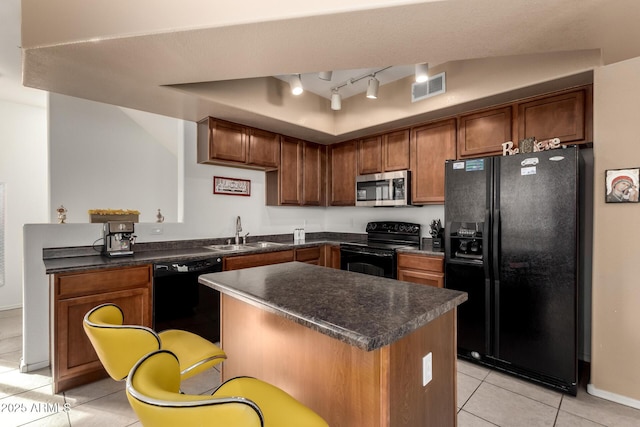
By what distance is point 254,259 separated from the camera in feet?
11.1

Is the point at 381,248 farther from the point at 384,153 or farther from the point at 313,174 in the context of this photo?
the point at 313,174

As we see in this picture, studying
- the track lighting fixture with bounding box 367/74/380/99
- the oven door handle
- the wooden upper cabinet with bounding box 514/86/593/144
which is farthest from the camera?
the oven door handle

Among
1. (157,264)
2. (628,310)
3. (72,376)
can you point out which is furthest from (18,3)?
(628,310)

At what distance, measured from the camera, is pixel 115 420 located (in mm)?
2010

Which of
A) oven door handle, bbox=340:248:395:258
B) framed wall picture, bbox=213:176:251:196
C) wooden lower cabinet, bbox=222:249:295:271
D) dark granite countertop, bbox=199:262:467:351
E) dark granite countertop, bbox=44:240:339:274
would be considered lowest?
wooden lower cabinet, bbox=222:249:295:271

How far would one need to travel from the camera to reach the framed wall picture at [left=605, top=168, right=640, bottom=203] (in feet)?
6.81

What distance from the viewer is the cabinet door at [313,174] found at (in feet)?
14.3

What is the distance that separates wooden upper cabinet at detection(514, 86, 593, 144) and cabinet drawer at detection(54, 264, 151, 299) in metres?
3.62

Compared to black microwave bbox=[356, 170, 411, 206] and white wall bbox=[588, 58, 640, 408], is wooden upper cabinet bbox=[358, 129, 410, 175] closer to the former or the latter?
black microwave bbox=[356, 170, 411, 206]

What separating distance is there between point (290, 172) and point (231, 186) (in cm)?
81

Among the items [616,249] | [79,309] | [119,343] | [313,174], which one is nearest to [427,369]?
[119,343]

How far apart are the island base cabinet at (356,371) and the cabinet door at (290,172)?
102 inches

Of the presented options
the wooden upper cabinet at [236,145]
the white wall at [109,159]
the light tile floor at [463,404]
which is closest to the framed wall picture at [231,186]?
the wooden upper cabinet at [236,145]

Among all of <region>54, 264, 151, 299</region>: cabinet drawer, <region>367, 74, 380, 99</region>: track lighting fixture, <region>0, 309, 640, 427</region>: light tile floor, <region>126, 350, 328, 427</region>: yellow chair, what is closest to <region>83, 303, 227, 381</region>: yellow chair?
<region>126, 350, 328, 427</region>: yellow chair
